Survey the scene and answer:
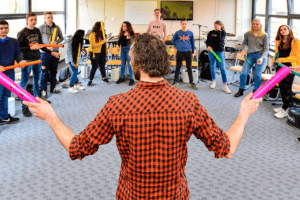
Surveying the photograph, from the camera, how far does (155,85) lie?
112cm

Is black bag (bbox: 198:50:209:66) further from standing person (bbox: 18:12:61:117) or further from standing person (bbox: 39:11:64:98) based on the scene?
standing person (bbox: 18:12:61:117)

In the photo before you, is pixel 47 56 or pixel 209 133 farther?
Result: pixel 47 56

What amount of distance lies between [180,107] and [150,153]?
206 mm

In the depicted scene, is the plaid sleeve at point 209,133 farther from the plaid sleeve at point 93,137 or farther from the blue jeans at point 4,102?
the blue jeans at point 4,102

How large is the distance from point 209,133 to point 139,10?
8.84 meters

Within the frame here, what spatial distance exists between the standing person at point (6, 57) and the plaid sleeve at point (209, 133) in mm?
3548

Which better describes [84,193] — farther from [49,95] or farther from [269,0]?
[269,0]

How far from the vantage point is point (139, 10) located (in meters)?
9.43

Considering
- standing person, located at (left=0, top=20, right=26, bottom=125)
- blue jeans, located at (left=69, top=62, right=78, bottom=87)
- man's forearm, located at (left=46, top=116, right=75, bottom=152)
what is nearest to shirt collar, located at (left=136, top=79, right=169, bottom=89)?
man's forearm, located at (left=46, top=116, right=75, bottom=152)

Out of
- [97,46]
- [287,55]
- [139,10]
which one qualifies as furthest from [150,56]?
[139,10]

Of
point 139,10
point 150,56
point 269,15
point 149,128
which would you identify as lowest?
point 149,128

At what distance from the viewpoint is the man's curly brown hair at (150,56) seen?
1.10 m

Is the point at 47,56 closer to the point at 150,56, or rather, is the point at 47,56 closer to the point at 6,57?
the point at 6,57

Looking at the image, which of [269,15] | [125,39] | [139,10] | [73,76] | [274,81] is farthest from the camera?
[139,10]
